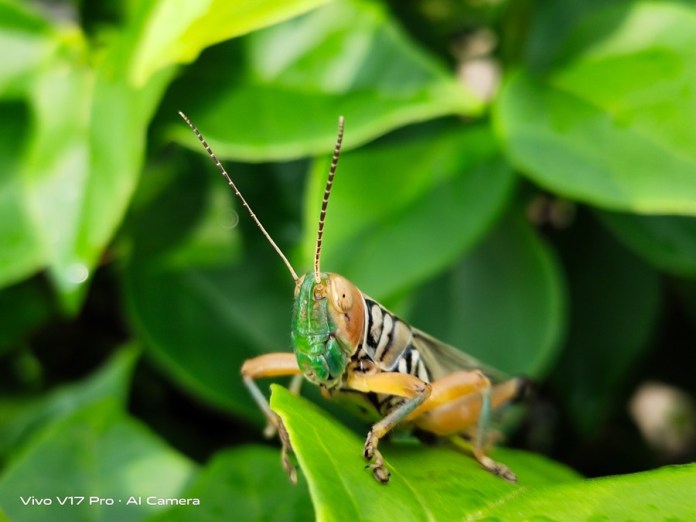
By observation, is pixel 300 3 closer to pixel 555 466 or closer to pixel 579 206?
pixel 555 466

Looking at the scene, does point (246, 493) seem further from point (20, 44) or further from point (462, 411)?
point (20, 44)

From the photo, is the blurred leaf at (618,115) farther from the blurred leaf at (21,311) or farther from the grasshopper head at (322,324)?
the blurred leaf at (21,311)

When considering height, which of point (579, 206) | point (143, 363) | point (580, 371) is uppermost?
point (579, 206)

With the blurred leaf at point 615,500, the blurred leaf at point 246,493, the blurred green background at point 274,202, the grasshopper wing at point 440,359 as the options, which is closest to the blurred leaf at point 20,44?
the blurred green background at point 274,202

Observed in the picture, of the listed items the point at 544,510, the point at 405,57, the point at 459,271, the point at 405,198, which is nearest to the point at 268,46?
the point at 405,57

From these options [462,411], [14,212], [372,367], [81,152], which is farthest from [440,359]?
[14,212]

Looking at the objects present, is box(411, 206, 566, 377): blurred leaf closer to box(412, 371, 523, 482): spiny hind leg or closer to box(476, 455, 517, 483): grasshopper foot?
box(412, 371, 523, 482): spiny hind leg
